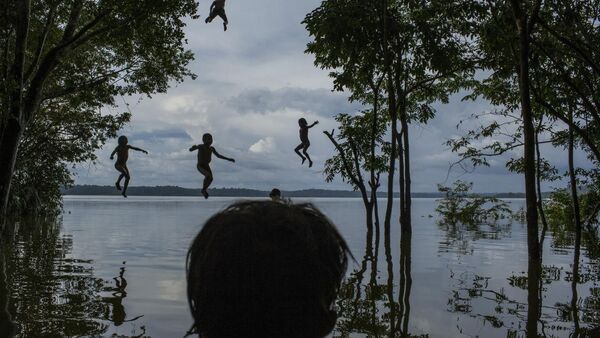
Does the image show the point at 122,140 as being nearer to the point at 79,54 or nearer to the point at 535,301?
the point at 79,54

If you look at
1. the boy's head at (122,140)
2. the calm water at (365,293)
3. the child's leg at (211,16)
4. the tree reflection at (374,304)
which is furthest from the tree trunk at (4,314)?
the child's leg at (211,16)

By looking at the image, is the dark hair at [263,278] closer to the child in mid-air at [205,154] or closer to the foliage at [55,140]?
the child in mid-air at [205,154]

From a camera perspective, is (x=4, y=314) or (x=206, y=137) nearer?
(x=4, y=314)

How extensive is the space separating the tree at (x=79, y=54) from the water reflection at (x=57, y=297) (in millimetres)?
2253

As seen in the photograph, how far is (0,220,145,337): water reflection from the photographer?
27.0ft

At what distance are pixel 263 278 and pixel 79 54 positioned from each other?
70.6ft

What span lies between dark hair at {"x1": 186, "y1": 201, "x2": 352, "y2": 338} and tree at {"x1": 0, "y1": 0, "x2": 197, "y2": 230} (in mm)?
13161

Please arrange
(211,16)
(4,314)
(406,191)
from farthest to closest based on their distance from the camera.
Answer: (406,191) → (211,16) → (4,314)

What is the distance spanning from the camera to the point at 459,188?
39219 millimetres

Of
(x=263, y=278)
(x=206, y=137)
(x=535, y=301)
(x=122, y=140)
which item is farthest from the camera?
(x=122, y=140)

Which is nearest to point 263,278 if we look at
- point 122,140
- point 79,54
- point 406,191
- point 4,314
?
point 4,314

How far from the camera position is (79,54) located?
67.9 ft

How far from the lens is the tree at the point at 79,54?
14.5 meters

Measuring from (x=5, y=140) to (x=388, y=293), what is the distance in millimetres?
10980
